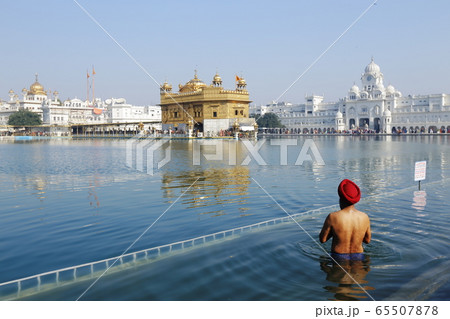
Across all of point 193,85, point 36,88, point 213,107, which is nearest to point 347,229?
point 213,107

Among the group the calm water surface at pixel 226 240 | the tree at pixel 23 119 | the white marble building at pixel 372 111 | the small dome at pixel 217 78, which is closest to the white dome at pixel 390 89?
the white marble building at pixel 372 111

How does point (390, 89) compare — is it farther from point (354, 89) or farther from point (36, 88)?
point (36, 88)

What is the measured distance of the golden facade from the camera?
2771 inches

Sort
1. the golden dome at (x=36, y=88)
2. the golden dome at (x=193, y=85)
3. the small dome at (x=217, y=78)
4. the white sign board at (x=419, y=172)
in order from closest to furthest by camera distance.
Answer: the white sign board at (x=419, y=172)
the small dome at (x=217, y=78)
the golden dome at (x=193, y=85)
the golden dome at (x=36, y=88)

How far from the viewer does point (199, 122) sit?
241 feet

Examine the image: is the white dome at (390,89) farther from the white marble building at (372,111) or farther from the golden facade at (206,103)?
the golden facade at (206,103)

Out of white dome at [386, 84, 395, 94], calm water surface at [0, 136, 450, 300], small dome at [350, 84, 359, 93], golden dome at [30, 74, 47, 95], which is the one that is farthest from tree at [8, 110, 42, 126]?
white dome at [386, 84, 395, 94]

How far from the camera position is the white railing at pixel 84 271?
560cm

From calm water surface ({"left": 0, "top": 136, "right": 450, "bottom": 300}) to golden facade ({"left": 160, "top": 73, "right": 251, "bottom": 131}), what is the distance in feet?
179

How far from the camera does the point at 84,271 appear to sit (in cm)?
625

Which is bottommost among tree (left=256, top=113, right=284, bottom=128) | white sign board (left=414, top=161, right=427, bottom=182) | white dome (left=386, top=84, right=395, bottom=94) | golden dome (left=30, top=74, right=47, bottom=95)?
white sign board (left=414, top=161, right=427, bottom=182)

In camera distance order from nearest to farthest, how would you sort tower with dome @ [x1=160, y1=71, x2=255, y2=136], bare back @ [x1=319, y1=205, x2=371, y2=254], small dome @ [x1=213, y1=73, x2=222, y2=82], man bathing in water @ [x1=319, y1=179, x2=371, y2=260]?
man bathing in water @ [x1=319, y1=179, x2=371, y2=260]
bare back @ [x1=319, y1=205, x2=371, y2=254]
tower with dome @ [x1=160, y1=71, x2=255, y2=136]
small dome @ [x1=213, y1=73, x2=222, y2=82]

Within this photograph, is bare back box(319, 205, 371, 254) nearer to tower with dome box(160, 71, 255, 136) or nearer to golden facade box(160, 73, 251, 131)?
tower with dome box(160, 71, 255, 136)

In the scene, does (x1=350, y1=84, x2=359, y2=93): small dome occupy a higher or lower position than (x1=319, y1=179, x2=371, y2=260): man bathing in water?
higher
